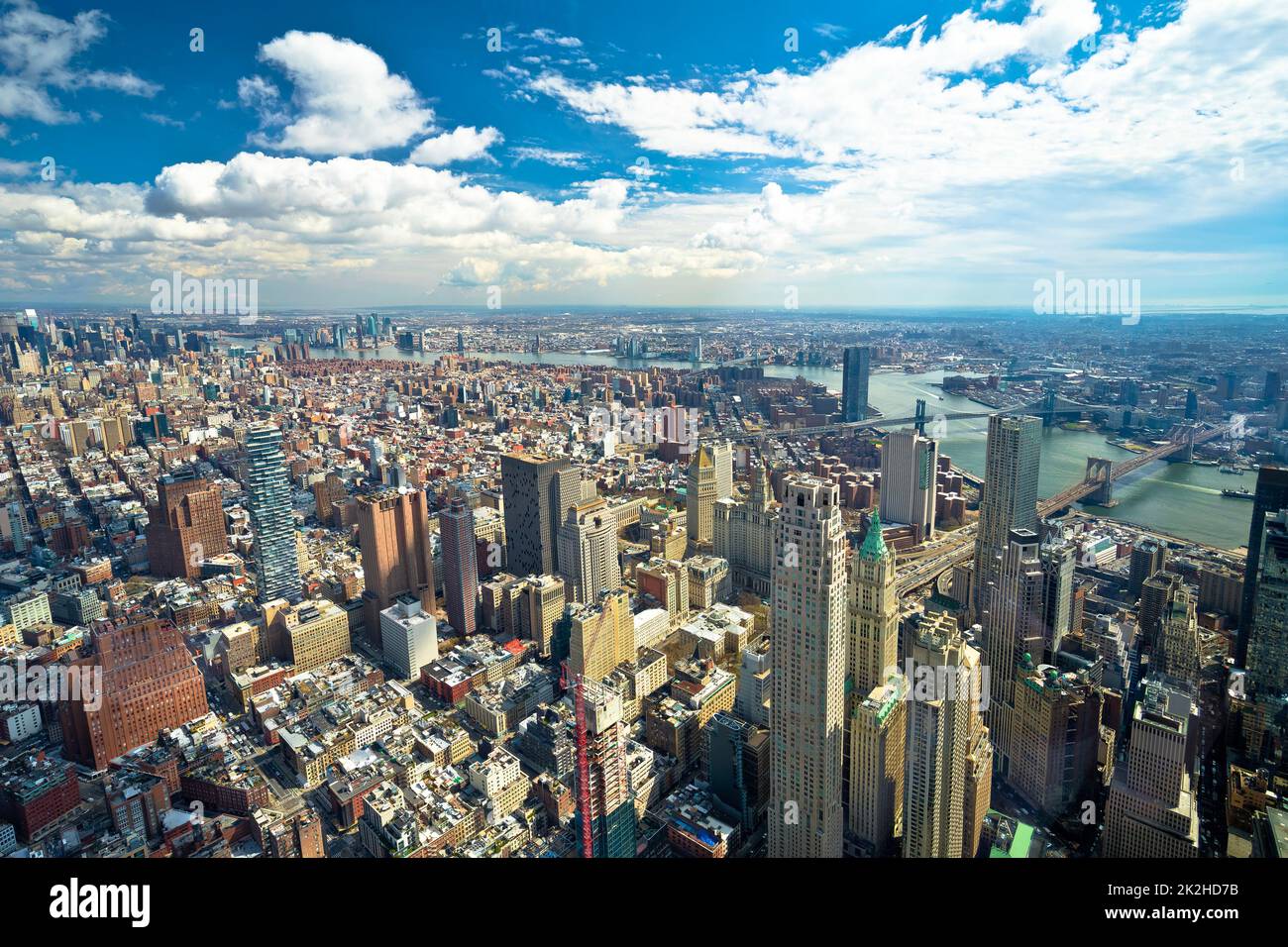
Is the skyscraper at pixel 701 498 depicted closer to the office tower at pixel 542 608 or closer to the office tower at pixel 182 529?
the office tower at pixel 542 608

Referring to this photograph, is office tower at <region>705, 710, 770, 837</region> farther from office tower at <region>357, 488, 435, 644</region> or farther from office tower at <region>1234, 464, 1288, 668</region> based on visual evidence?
office tower at <region>1234, 464, 1288, 668</region>

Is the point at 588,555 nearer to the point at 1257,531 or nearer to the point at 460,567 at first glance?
the point at 460,567

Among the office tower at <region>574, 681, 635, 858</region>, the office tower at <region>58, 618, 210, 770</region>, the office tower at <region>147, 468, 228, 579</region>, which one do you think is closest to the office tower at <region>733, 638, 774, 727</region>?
the office tower at <region>574, 681, 635, 858</region>

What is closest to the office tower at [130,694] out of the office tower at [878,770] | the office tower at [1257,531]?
the office tower at [878,770]

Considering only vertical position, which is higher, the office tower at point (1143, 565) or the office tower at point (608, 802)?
the office tower at point (1143, 565)

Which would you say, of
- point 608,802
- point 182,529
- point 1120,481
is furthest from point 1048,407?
point 182,529
